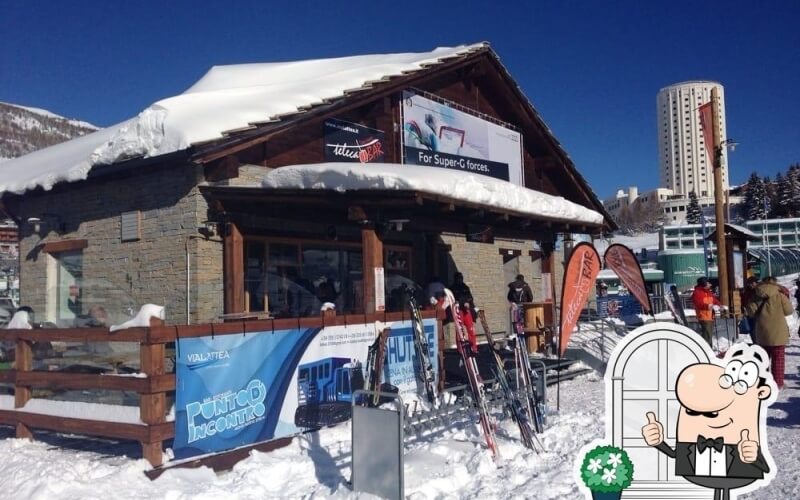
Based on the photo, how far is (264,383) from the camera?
6.44 m

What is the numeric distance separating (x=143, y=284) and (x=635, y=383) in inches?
342

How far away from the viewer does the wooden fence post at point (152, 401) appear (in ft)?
18.7

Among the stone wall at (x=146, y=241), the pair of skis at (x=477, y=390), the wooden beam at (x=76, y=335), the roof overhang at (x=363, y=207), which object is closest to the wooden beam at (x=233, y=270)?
the stone wall at (x=146, y=241)

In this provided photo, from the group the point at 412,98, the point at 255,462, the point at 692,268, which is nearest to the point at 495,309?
the point at 412,98

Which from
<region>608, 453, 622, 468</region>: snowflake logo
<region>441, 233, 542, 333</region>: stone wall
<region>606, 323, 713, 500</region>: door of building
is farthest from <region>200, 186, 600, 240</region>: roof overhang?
<region>608, 453, 622, 468</region>: snowflake logo

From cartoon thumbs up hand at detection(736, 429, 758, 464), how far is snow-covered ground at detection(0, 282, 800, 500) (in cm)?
149

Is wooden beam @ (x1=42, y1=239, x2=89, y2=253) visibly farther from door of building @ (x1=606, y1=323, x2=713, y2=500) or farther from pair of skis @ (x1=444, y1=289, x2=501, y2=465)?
door of building @ (x1=606, y1=323, x2=713, y2=500)

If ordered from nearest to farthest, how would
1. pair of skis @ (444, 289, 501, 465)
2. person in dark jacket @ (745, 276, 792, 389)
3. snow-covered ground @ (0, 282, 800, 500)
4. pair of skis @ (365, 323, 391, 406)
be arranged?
snow-covered ground @ (0, 282, 800, 500)
pair of skis @ (444, 289, 501, 465)
pair of skis @ (365, 323, 391, 406)
person in dark jacket @ (745, 276, 792, 389)

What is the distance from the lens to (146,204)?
1077 centimetres

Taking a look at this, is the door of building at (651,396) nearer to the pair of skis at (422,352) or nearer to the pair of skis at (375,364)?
the pair of skis at (375,364)

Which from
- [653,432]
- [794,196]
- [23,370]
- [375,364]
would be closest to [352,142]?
[375,364]

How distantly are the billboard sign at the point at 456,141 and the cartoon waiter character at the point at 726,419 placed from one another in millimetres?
10762

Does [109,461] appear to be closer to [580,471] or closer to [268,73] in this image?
[580,471]

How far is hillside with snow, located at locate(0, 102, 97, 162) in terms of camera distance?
5965 inches
